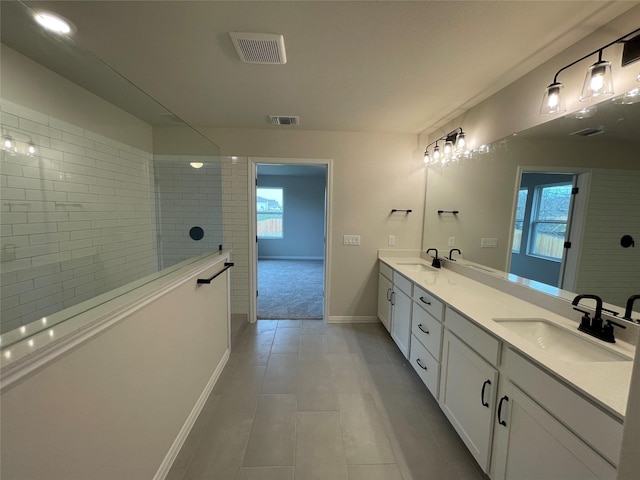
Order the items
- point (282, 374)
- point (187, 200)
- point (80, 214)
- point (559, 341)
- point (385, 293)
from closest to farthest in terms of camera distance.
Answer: point (559, 341) < point (80, 214) < point (282, 374) < point (187, 200) < point (385, 293)

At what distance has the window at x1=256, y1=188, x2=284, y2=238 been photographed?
7359 millimetres

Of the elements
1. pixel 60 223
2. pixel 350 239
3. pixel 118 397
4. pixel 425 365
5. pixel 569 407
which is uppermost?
pixel 60 223

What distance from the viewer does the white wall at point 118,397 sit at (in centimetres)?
70

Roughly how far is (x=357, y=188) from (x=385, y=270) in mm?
1068

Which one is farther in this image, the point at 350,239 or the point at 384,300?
the point at 350,239

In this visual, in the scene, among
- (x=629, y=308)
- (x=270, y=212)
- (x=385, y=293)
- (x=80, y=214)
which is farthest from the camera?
(x=270, y=212)

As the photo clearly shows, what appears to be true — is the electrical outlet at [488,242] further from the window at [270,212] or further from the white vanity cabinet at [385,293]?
the window at [270,212]

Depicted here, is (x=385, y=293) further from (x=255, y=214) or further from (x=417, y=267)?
(x=255, y=214)

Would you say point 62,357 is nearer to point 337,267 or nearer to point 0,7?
point 0,7

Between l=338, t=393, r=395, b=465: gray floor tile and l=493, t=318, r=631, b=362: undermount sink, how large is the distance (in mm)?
1039

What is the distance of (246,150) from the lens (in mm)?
3047

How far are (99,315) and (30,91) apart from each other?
1.90 meters

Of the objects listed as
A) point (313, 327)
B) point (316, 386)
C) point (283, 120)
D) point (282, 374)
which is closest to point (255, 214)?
point (283, 120)

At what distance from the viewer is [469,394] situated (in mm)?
1443
